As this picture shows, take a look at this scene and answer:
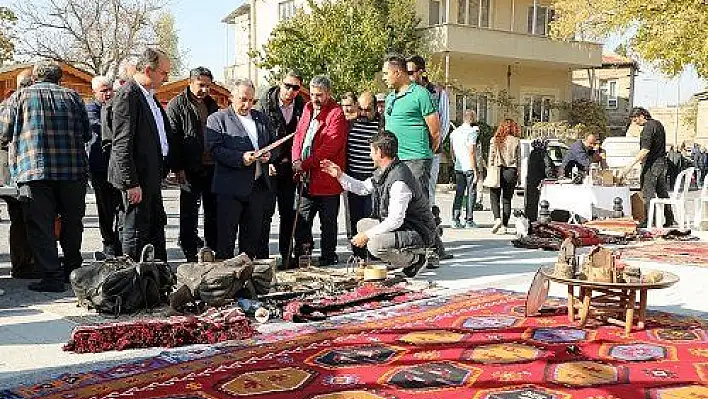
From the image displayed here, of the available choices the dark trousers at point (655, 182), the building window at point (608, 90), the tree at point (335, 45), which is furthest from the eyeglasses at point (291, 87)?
the building window at point (608, 90)

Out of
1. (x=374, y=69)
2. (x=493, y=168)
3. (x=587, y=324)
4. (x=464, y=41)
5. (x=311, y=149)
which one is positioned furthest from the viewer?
(x=464, y=41)

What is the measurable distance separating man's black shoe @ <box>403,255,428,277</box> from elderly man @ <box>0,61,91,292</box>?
9.54ft

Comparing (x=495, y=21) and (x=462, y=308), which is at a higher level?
(x=495, y=21)

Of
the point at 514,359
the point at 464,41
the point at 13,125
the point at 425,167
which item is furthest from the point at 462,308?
the point at 464,41

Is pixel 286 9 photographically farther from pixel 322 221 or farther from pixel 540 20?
pixel 322 221

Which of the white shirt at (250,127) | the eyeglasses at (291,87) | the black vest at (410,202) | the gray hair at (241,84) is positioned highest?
the eyeglasses at (291,87)

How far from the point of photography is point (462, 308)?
20.4 feet

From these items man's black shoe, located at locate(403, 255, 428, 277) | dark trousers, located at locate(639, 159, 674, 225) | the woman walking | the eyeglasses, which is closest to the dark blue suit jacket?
the eyeglasses

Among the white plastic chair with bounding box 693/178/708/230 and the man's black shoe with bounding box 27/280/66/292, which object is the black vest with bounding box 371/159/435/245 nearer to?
the man's black shoe with bounding box 27/280/66/292

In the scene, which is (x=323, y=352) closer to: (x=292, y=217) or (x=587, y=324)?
(x=587, y=324)

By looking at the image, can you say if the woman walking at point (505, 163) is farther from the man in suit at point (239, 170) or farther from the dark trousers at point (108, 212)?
the dark trousers at point (108, 212)

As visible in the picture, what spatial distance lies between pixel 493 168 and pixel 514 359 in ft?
23.2

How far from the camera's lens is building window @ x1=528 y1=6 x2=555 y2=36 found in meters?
33.1

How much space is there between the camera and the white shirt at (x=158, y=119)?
22.3 feet
